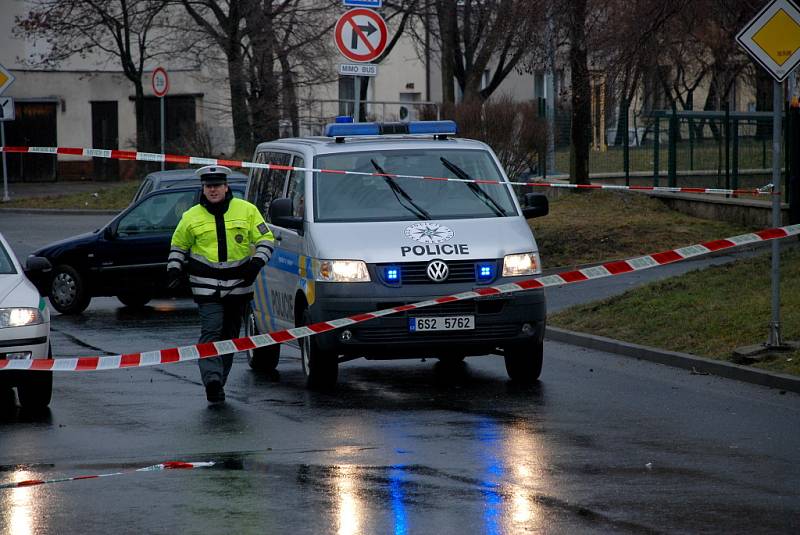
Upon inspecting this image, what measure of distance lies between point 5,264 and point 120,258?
22.2ft

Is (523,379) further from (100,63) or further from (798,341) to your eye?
(100,63)

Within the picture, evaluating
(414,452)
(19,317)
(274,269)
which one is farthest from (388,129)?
(414,452)

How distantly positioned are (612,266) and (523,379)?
1.12m

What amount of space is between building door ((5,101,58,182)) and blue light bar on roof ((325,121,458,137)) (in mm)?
33858

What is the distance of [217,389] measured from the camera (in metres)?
11.0

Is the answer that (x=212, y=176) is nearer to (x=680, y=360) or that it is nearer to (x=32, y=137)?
(x=680, y=360)

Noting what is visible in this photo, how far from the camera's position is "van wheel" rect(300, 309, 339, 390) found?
11461mm

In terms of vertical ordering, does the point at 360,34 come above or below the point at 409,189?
above

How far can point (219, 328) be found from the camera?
11.3m

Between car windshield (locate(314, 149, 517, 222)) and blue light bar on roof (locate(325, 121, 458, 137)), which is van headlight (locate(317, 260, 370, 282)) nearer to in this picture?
car windshield (locate(314, 149, 517, 222))

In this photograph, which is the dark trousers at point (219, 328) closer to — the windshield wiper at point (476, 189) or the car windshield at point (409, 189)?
the car windshield at point (409, 189)

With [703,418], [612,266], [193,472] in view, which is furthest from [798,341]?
[193,472]

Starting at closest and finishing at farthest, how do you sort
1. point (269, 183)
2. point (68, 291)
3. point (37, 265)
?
1. point (37, 265)
2. point (269, 183)
3. point (68, 291)

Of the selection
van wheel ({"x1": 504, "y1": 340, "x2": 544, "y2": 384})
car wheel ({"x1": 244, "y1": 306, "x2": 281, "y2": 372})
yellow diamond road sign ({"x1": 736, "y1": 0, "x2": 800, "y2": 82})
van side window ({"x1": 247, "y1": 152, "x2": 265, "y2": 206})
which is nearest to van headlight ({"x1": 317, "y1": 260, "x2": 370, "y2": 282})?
van wheel ({"x1": 504, "y1": 340, "x2": 544, "y2": 384})
